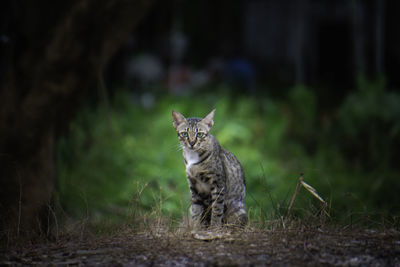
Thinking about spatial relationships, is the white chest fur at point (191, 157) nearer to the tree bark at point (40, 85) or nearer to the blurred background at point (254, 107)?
the blurred background at point (254, 107)

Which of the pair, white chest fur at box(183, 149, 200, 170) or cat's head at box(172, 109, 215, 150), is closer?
cat's head at box(172, 109, 215, 150)

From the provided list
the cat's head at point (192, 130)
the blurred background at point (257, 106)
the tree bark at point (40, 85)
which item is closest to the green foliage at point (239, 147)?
the blurred background at point (257, 106)

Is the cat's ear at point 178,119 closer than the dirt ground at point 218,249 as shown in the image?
No

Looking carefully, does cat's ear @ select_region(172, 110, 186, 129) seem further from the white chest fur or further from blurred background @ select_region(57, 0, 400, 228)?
blurred background @ select_region(57, 0, 400, 228)

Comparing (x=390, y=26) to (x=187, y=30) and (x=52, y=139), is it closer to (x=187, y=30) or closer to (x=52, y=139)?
(x=187, y=30)

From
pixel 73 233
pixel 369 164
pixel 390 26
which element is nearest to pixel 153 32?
pixel 390 26

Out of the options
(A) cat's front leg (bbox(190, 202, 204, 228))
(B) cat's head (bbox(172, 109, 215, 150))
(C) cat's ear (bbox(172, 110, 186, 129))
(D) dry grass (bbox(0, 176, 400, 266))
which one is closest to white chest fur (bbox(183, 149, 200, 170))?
(B) cat's head (bbox(172, 109, 215, 150))

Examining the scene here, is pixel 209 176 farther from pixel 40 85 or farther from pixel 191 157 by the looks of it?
pixel 40 85

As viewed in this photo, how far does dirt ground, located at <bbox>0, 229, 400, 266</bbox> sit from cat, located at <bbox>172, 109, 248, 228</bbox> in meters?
0.26

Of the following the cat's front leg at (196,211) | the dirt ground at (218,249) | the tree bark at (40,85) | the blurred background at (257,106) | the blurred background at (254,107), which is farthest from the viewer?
the blurred background at (257,106)

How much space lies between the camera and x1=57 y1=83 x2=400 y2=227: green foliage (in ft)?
28.6

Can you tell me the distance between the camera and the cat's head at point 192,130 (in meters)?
3.54

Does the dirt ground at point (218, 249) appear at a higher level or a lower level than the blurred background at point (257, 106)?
lower

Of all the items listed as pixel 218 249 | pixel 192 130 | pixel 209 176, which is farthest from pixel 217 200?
pixel 192 130
